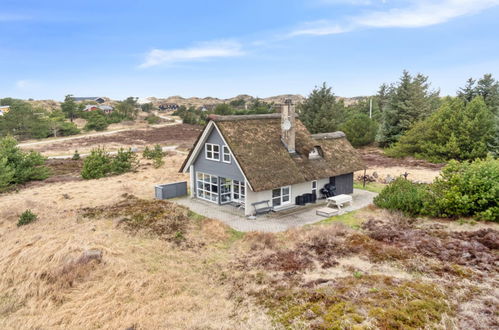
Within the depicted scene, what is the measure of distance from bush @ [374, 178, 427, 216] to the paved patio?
1527 millimetres

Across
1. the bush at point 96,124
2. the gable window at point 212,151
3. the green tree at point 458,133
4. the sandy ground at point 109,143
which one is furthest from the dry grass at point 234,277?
the bush at point 96,124

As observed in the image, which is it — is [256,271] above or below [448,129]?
below

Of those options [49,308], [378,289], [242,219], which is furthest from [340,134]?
[49,308]

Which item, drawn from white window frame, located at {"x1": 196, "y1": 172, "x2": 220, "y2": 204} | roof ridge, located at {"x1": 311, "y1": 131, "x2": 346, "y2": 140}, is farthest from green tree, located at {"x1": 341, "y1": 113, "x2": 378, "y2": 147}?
white window frame, located at {"x1": 196, "y1": 172, "x2": 220, "y2": 204}

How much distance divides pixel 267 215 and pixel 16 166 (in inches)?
978

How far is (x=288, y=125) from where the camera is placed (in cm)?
2155

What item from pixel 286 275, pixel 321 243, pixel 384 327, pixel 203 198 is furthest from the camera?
pixel 203 198

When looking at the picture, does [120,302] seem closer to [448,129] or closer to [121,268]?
[121,268]

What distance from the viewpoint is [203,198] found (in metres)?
23.6

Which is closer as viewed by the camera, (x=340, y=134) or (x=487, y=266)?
(x=487, y=266)

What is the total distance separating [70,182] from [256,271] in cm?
2448

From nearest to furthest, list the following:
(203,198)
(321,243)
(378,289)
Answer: (378,289)
(321,243)
(203,198)

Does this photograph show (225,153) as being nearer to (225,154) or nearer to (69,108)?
(225,154)

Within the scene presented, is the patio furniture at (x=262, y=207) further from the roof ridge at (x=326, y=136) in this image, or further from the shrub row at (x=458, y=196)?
the shrub row at (x=458, y=196)
